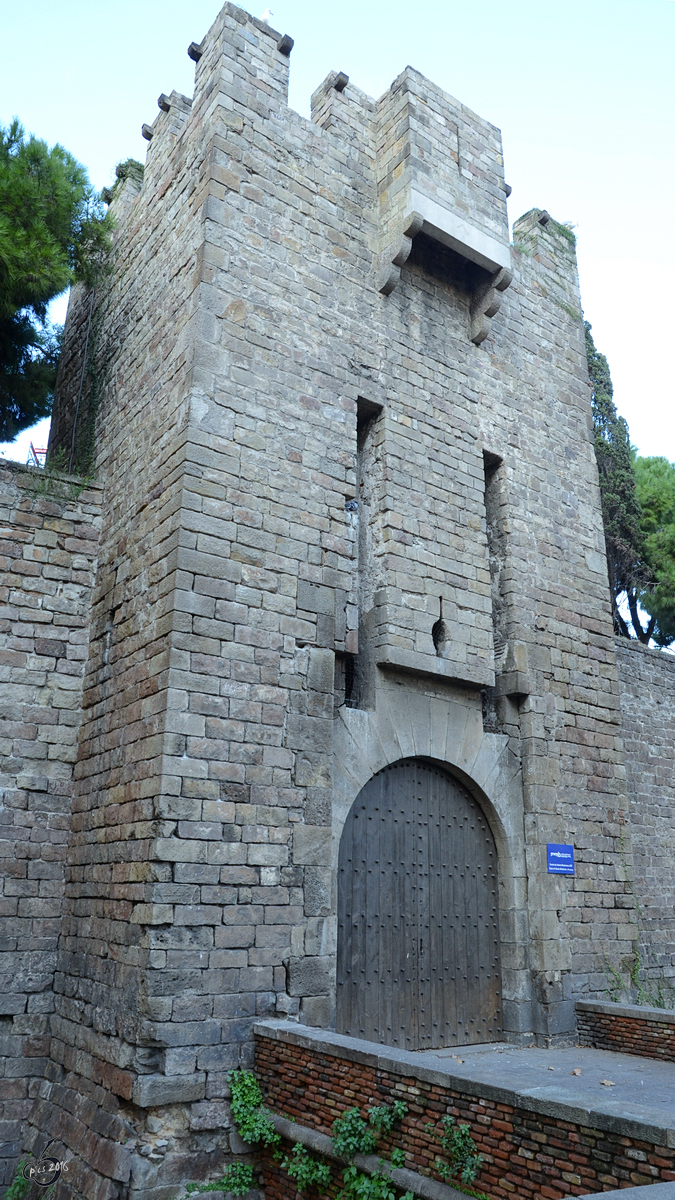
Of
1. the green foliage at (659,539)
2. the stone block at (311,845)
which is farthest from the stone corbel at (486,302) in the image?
the green foliage at (659,539)

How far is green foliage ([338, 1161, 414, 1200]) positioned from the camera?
402 cm

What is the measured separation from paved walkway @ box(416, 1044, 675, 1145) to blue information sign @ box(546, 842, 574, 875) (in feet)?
4.40

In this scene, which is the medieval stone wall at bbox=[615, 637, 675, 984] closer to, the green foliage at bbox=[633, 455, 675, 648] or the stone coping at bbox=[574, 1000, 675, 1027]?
the stone coping at bbox=[574, 1000, 675, 1027]

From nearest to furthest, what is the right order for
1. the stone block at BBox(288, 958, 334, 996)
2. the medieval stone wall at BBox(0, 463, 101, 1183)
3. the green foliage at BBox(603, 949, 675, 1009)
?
1. the stone block at BBox(288, 958, 334, 996)
2. the medieval stone wall at BBox(0, 463, 101, 1183)
3. the green foliage at BBox(603, 949, 675, 1009)

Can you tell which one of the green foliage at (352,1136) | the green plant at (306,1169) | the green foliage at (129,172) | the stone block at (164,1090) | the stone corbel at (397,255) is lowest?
the green plant at (306,1169)

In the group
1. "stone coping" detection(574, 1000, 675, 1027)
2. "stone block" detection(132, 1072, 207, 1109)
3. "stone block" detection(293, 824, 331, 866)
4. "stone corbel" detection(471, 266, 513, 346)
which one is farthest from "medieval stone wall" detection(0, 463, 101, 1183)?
"stone coping" detection(574, 1000, 675, 1027)

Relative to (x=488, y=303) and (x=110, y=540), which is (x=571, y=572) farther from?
(x=110, y=540)

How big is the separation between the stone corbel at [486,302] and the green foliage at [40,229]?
362cm

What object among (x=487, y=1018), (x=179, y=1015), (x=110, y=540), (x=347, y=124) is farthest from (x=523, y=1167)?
(x=347, y=124)

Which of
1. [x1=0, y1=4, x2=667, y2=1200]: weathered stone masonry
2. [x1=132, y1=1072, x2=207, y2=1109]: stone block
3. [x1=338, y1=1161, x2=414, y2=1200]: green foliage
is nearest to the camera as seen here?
[x1=338, y1=1161, x2=414, y2=1200]: green foliage

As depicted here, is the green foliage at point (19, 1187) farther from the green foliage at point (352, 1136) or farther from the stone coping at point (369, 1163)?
the green foliage at point (352, 1136)

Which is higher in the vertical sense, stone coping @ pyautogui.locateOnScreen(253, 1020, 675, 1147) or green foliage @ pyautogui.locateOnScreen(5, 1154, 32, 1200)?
A: stone coping @ pyautogui.locateOnScreen(253, 1020, 675, 1147)

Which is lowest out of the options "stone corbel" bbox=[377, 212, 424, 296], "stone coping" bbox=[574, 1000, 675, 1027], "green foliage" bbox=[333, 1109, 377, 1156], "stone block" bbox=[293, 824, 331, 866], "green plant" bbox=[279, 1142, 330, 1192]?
"green plant" bbox=[279, 1142, 330, 1192]

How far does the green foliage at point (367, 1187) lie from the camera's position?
4020mm
